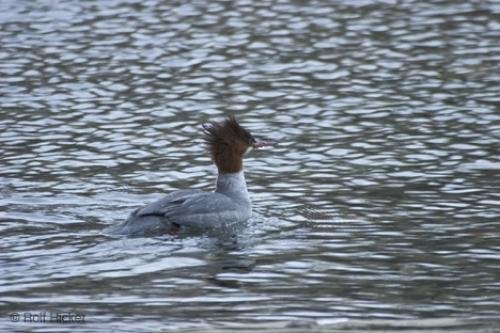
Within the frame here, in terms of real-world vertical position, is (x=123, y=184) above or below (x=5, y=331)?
below

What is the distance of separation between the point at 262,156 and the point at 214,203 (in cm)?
283

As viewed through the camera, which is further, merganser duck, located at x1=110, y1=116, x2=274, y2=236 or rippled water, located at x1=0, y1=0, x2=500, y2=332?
merganser duck, located at x1=110, y1=116, x2=274, y2=236

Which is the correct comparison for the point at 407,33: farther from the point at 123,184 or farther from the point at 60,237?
the point at 60,237

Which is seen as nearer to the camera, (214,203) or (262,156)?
(214,203)

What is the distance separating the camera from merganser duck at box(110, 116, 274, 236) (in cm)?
1308

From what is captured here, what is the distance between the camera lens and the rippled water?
428 inches

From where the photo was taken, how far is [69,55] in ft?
69.4

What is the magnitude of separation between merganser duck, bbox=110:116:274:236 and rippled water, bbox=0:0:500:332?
9.5 inches

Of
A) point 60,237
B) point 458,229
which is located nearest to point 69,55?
point 60,237

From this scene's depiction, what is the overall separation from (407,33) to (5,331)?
13355mm

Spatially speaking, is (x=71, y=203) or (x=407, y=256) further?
(x=71, y=203)

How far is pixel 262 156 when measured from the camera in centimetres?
1653

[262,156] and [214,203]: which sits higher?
[214,203]

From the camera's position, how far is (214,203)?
1381cm
